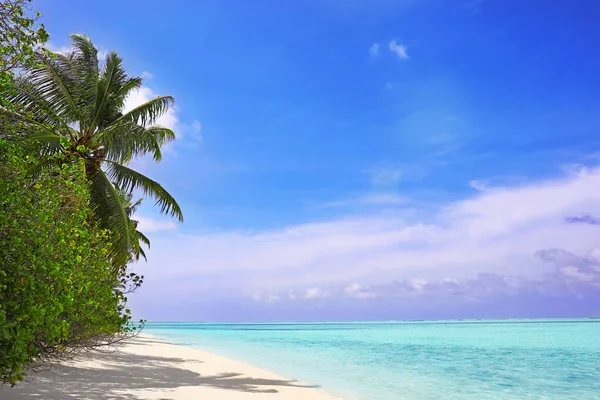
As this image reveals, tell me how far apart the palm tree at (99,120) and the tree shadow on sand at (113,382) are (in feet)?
12.7

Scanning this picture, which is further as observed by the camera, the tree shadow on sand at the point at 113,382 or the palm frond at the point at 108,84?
the palm frond at the point at 108,84

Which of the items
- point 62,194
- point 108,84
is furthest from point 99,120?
point 62,194

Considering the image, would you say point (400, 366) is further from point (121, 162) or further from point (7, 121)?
point (7, 121)

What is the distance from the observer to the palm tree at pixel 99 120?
13852mm

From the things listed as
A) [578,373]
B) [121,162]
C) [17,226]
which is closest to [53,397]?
[17,226]

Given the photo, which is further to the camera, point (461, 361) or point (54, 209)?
point (461, 361)

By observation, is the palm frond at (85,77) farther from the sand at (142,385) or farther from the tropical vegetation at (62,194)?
the sand at (142,385)

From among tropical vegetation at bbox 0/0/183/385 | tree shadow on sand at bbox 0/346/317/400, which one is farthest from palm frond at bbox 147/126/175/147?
tree shadow on sand at bbox 0/346/317/400

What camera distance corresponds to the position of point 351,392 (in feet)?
39.0

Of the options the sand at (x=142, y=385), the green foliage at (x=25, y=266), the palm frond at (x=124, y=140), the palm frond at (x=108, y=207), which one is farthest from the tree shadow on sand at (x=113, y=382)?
the palm frond at (x=124, y=140)

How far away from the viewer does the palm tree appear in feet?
45.4

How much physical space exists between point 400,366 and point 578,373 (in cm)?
640

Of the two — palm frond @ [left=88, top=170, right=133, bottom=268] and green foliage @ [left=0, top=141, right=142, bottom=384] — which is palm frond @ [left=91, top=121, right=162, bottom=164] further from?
green foliage @ [left=0, top=141, right=142, bottom=384]

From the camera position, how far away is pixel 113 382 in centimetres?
988
